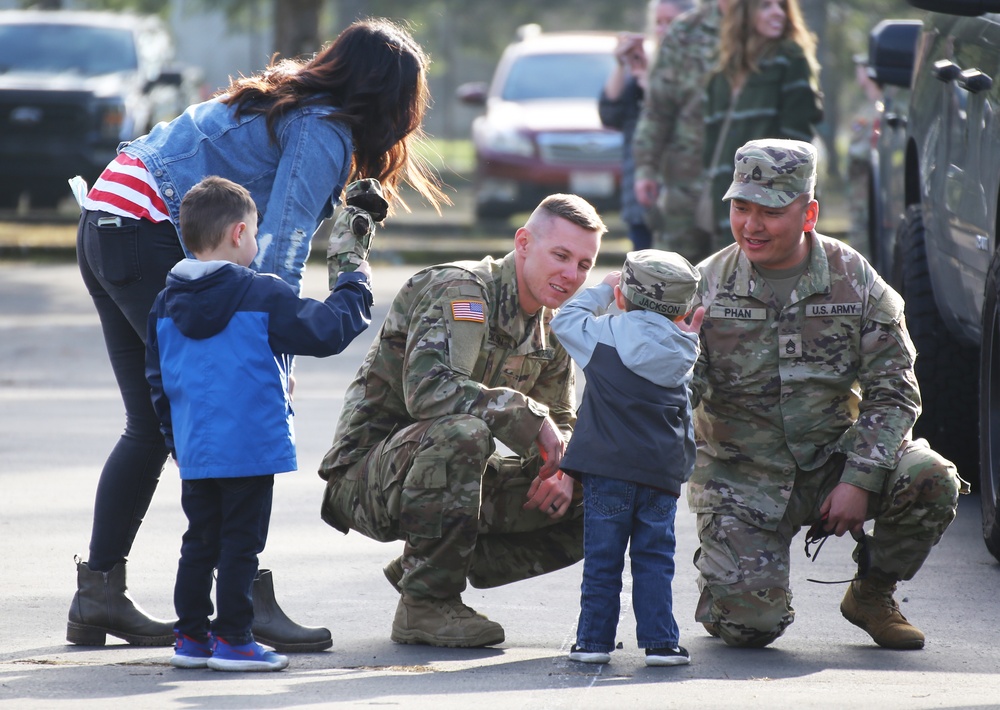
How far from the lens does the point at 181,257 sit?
419 cm

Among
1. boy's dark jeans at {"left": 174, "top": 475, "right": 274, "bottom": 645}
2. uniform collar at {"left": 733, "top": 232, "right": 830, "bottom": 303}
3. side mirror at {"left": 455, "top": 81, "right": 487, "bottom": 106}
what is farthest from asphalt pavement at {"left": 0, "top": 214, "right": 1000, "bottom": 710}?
side mirror at {"left": 455, "top": 81, "right": 487, "bottom": 106}

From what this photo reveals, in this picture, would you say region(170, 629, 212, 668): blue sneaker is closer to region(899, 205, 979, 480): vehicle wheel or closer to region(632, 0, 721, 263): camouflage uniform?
region(899, 205, 979, 480): vehicle wheel

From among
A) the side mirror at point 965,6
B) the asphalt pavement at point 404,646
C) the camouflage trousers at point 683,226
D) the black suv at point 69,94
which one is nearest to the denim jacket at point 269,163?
the asphalt pavement at point 404,646

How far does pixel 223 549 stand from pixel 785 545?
1563 millimetres

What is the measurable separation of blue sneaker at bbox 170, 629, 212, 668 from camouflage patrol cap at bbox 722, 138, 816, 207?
1.77m

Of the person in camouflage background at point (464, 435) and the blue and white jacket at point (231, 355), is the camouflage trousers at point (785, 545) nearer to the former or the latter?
the person in camouflage background at point (464, 435)

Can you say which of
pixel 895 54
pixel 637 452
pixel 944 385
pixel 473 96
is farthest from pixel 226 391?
pixel 473 96

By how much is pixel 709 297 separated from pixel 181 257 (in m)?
1.42

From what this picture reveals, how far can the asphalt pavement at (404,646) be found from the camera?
361 centimetres

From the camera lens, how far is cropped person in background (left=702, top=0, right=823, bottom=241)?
766 centimetres

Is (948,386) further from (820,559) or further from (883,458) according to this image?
(883,458)

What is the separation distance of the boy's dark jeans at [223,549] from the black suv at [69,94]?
36.4 ft

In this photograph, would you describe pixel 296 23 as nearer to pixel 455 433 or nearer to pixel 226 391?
pixel 455 433

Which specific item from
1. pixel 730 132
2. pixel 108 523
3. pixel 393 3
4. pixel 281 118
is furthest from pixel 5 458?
pixel 393 3
